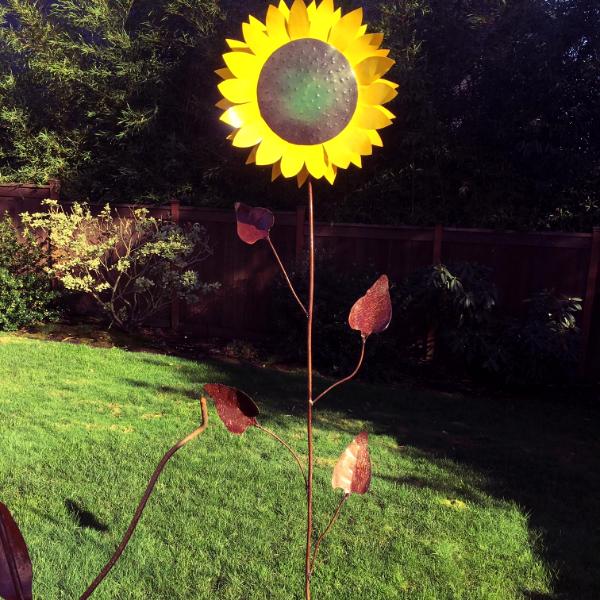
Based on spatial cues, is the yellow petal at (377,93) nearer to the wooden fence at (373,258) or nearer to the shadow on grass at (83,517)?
the shadow on grass at (83,517)

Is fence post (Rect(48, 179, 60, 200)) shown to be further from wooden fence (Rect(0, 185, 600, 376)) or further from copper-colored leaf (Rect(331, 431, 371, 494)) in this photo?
copper-colored leaf (Rect(331, 431, 371, 494))

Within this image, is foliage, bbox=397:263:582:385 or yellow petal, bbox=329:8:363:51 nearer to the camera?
yellow petal, bbox=329:8:363:51

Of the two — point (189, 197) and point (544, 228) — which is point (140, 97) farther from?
point (544, 228)

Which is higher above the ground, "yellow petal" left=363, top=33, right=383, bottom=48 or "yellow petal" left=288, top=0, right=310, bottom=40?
"yellow petal" left=288, top=0, right=310, bottom=40

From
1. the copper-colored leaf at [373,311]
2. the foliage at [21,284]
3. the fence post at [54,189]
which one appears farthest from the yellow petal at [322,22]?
the fence post at [54,189]

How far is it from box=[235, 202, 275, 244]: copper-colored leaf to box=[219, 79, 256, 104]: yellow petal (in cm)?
28

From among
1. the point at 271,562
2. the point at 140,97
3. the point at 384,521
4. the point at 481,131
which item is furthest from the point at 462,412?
Result: the point at 140,97

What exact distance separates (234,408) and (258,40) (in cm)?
78

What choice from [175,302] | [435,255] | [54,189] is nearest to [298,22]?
[435,255]

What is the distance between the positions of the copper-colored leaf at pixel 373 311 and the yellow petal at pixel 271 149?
39 cm

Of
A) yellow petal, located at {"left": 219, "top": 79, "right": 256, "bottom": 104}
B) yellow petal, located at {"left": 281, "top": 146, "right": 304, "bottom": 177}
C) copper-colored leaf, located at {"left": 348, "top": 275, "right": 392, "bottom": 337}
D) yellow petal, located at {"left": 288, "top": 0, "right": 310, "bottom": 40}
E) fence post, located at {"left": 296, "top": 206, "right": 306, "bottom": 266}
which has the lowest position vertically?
fence post, located at {"left": 296, "top": 206, "right": 306, "bottom": 266}

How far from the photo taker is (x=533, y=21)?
7.72m

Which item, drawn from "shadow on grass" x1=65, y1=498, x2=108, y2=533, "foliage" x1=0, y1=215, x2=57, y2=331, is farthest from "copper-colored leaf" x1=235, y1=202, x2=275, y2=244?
"foliage" x1=0, y1=215, x2=57, y2=331

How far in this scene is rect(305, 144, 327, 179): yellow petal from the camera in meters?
1.36
